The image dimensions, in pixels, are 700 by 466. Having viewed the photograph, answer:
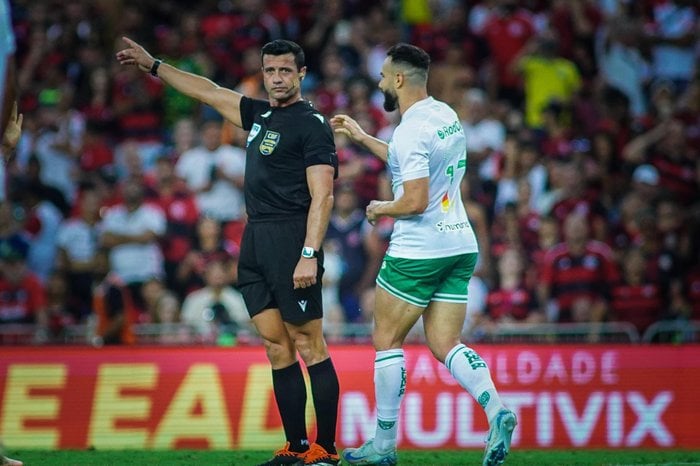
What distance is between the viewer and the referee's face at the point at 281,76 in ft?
28.2

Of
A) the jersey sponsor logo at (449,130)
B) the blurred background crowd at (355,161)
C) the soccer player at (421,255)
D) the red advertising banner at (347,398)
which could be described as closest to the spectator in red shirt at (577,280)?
the blurred background crowd at (355,161)

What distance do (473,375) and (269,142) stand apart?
6.79 feet

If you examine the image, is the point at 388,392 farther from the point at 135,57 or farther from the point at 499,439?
the point at 135,57

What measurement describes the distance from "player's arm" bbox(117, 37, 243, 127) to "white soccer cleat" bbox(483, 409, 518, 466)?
2.72 metres

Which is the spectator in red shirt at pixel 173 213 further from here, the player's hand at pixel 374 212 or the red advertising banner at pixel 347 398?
the player's hand at pixel 374 212

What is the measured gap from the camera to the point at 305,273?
27.3 feet

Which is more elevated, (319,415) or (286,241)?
(286,241)

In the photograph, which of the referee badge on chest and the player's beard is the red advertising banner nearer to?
the player's beard

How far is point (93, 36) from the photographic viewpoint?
18578mm

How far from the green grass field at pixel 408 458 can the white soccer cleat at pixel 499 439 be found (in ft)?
4.33

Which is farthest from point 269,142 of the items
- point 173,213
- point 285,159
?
point 173,213

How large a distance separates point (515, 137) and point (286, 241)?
828 cm

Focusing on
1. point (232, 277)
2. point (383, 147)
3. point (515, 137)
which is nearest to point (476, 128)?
point (515, 137)

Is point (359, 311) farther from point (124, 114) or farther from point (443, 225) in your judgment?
point (443, 225)
